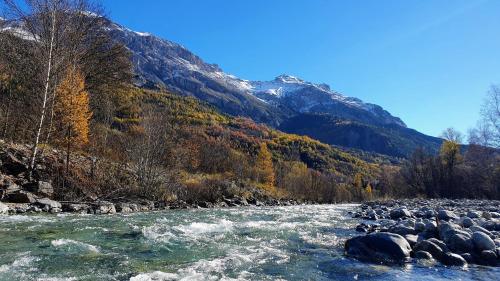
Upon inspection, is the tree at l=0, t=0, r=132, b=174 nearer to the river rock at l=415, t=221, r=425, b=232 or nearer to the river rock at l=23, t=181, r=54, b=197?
the river rock at l=23, t=181, r=54, b=197

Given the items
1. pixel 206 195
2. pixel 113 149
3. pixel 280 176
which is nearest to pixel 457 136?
pixel 280 176

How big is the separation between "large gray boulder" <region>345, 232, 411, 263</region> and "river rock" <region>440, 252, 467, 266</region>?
813 millimetres

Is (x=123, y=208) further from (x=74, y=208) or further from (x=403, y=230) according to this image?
(x=403, y=230)

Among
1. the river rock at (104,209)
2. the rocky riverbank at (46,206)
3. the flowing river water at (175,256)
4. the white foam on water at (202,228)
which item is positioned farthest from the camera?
the river rock at (104,209)

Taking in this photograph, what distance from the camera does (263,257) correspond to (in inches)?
395

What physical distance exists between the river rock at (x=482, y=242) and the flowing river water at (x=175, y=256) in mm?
1366

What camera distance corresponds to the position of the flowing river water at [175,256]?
795 cm

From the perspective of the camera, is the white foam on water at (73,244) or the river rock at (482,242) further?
the river rock at (482,242)

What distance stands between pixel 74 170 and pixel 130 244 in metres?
15.2

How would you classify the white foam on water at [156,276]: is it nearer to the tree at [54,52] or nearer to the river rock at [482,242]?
the river rock at [482,242]

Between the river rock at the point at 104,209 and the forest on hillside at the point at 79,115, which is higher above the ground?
the forest on hillside at the point at 79,115

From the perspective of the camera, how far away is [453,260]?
30.8ft

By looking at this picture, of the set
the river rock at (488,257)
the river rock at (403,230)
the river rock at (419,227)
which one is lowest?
the river rock at (488,257)

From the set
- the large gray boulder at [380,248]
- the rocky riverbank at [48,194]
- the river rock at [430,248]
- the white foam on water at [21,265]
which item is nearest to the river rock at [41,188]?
the rocky riverbank at [48,194]
